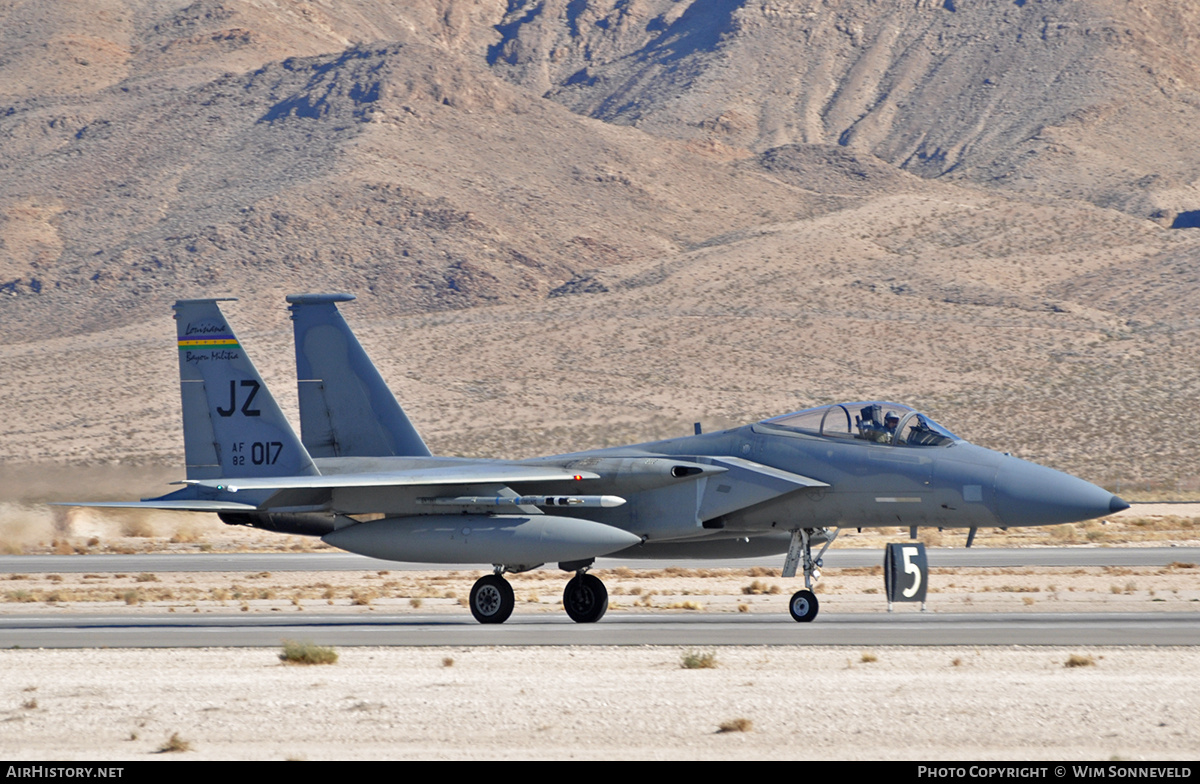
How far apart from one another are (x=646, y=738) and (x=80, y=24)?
141840 millimetres

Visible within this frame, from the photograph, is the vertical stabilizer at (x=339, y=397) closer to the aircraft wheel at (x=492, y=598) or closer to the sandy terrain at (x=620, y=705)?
the aircraft wheel at (x=492, y=598)

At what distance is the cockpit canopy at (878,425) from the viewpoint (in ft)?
56.0

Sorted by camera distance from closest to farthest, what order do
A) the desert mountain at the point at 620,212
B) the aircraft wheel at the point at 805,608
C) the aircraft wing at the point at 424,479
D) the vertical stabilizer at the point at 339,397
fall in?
the aircraft wheel at the point at 805,608 → the aircraft wing at the point at 424,479 → the vertical stabilizer at the point at 339,397 → the desert mountain at the point at 620,212

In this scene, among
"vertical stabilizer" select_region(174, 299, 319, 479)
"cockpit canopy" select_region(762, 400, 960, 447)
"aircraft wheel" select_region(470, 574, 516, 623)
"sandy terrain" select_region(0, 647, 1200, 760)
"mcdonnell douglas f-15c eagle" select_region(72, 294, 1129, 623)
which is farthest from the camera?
"vertical stabilizer" select_region(174, 299, 319, 479)

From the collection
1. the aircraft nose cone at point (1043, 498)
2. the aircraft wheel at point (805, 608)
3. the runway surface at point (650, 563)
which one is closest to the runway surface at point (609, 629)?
the aircraft wheel at point (805, 608)

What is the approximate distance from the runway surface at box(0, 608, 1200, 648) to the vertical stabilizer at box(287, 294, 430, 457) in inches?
101

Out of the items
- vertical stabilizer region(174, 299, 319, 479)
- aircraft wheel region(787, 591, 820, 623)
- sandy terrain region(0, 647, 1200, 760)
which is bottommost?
sandy terrain region(0, 647, 1200, 760)

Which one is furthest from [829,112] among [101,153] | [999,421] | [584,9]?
[999,421]

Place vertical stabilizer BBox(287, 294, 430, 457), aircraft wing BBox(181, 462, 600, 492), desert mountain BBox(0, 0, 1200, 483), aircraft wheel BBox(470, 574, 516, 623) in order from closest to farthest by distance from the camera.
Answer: aircraft wing BBox(181, 462, 600, 492)
aircraft wheel BBox(470, 574, 516, 623)
vertical stabilizer BBox(287, 294, 430, 457)
desert mountain BBox(0, 0, 1200, 483)

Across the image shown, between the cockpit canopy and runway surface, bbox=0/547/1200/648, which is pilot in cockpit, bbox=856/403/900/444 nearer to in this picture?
the cockpit canopy

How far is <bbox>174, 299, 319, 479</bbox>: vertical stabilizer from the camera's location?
2012cm

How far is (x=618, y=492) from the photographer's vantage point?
59.7ft

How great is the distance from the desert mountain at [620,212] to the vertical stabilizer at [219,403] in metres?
31.2

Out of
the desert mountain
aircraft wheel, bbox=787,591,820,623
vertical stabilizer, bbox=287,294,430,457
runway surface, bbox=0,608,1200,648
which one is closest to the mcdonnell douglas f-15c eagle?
aircraft wheel, bbox=787,591,820,623
